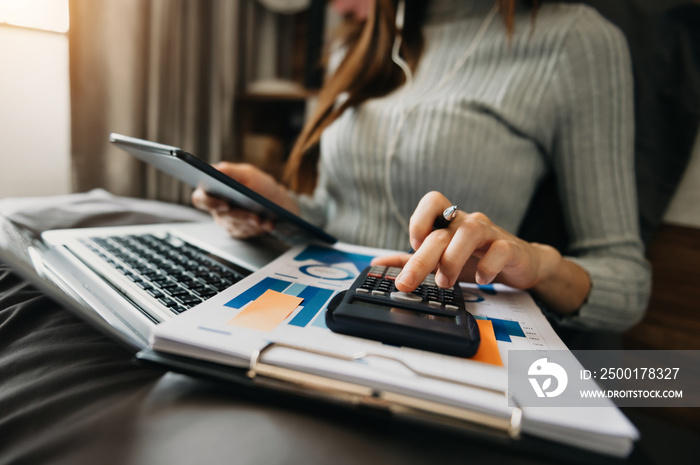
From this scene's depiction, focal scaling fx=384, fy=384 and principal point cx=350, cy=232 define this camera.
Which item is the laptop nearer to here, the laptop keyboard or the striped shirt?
the laptop keyboard

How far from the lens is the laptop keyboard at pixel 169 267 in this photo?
0.31 metres

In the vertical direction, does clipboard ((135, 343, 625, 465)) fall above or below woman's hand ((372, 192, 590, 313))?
below

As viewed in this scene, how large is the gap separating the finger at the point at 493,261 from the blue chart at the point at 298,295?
13cm

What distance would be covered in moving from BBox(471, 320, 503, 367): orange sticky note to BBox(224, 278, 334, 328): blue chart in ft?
0.34

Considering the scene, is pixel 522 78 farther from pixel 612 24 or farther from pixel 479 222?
pixel 479 222

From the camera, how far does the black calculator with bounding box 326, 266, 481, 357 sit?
0.78 ft

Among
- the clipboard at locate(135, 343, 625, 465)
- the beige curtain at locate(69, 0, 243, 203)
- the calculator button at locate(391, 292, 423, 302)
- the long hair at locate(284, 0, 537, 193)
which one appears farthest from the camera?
the beige curtain at locate(69, 0, 243, 203)

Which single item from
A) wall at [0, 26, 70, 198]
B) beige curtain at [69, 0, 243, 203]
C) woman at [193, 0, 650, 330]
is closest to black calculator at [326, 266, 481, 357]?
woman at [193, 0, 650, 330]

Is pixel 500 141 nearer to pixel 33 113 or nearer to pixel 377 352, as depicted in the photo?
pixel 377 352

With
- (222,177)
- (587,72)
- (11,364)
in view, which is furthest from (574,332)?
(11,364)

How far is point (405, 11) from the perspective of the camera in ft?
2.49

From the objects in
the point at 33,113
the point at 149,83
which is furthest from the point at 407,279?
the point at 149,83

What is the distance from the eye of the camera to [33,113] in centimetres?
84

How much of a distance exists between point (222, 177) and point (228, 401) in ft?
0.63
